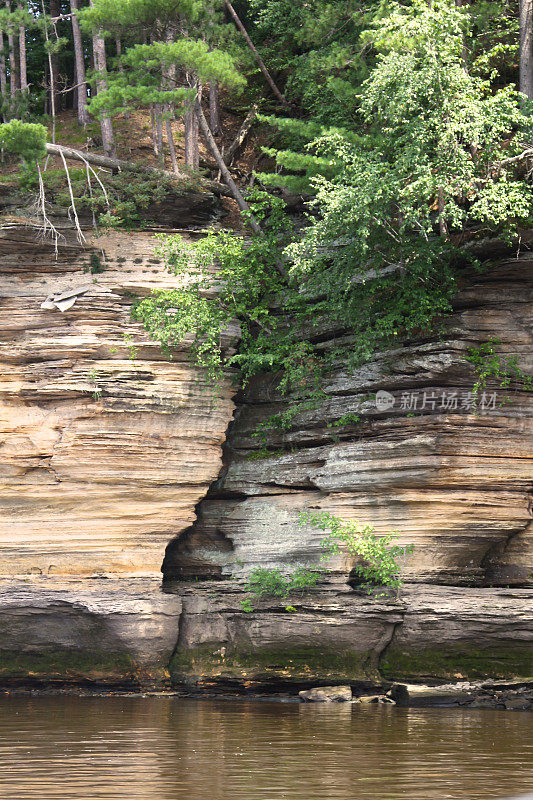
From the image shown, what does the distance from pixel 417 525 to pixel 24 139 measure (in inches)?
434

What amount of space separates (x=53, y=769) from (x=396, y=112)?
11.6 meters

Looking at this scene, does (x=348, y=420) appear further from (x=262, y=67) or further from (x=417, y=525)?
(x=262, y=67)

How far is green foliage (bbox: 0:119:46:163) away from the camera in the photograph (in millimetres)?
15344

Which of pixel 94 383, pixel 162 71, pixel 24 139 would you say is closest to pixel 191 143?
pixel 162 71

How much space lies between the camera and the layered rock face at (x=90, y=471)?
611 inches

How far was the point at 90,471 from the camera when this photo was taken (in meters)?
16.1

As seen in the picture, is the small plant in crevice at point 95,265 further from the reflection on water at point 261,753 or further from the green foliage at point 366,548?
the reflection on water at point 261,753

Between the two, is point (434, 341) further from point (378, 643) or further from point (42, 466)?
point (42, 466)

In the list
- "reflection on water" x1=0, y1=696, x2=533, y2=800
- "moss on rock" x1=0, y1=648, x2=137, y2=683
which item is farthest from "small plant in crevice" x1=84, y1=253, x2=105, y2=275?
"reflection on water" x1=0, y1=696, x2=533, y2=800

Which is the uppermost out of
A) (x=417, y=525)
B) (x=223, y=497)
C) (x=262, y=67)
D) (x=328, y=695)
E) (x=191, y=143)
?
(x=262, y=67)

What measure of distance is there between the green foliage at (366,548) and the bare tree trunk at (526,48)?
30.6ft

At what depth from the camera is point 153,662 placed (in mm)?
15523

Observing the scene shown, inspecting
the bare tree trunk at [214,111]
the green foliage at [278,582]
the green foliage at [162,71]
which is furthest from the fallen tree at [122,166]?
the green foliage at [278,582]

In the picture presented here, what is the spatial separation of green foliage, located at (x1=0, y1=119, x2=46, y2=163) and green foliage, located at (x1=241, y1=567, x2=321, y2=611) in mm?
9821
